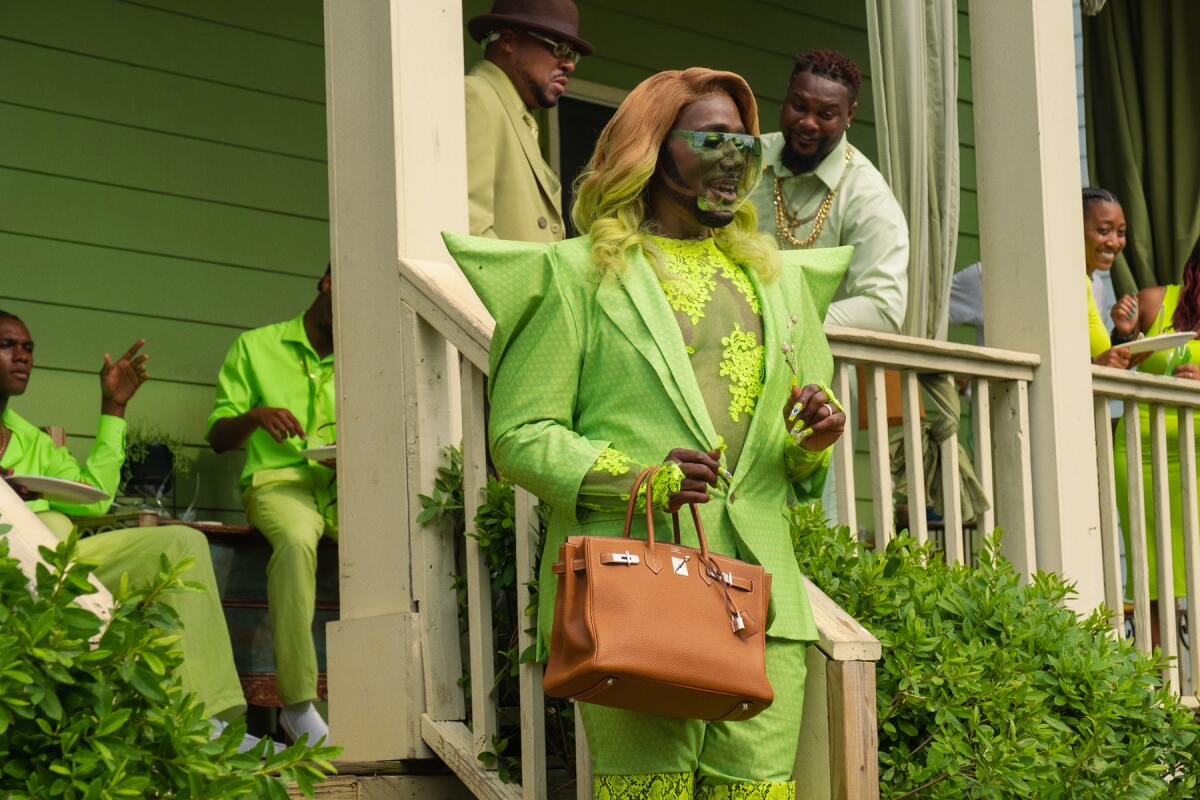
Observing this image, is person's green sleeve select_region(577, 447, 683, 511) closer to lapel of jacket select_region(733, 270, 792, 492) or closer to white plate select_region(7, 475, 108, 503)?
lapel of jacket select_region(733, 270, 792, 492)

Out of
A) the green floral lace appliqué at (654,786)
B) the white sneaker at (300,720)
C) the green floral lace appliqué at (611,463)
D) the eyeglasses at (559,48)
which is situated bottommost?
the white sneaker at (300,720)

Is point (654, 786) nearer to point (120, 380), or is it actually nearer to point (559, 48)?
point (559, 48)

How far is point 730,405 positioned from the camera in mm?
3463

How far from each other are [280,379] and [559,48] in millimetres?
1749

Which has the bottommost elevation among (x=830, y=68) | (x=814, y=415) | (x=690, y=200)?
(x=814, y=415)

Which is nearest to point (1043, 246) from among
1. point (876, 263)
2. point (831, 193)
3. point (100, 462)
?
point (876, 263)

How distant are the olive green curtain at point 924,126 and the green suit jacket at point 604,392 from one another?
→ 2.48 meters

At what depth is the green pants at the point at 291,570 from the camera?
586 centimetres

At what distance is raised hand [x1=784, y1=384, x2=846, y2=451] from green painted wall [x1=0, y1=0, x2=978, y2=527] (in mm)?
3853

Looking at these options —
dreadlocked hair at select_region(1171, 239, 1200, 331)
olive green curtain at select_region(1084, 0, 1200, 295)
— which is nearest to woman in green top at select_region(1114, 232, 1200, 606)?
dreadlocked hair at select_region(1171, 239, 1200, 331)

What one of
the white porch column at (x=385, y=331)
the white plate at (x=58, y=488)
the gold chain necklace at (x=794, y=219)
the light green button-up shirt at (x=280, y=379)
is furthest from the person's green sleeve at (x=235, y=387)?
the gold chain necklace at (x=794, y=219)

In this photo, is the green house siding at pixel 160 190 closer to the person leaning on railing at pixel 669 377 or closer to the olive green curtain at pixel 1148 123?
the person leaning on railing at pixel 669 377

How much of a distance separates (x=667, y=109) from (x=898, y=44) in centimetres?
273

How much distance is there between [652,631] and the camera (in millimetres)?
3020
